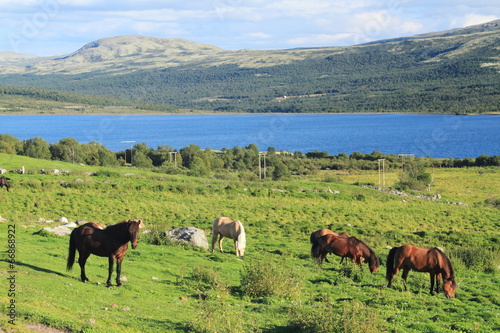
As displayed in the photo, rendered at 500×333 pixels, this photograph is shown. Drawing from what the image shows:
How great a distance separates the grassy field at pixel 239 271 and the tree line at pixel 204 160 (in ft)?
77.7

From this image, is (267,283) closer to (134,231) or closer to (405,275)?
(134,231)

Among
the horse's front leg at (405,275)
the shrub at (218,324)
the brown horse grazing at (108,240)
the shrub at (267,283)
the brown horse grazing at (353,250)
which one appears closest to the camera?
the shrub at (218,324)

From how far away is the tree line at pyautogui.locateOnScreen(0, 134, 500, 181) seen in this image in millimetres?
66000

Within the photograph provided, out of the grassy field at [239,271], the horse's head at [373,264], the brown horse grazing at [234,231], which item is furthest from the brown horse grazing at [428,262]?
the brown horse grazing at [234,231]

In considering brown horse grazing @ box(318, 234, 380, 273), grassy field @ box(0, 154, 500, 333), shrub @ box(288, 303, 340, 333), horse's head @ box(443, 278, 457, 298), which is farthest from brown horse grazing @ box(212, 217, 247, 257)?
shrub @ box(288, 303, 340, 333)

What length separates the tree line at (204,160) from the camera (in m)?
66.0

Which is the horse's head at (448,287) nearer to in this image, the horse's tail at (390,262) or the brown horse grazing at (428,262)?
the brown horse grazing at (428,262)

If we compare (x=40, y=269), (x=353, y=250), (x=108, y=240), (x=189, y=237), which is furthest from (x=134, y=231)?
(x=189, y=237)

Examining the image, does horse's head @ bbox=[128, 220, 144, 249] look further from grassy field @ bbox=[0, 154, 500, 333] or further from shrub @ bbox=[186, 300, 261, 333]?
shrub @ bbox=[186, 300, 261, 333]

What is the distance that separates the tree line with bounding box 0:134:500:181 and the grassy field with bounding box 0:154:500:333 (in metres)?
23.7

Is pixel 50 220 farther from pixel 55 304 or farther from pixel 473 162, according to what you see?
pixel 473 162

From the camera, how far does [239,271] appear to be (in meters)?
13.4

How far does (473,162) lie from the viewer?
96000mm

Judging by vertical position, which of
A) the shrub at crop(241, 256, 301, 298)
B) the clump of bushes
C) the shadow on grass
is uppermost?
the shadow on grass
